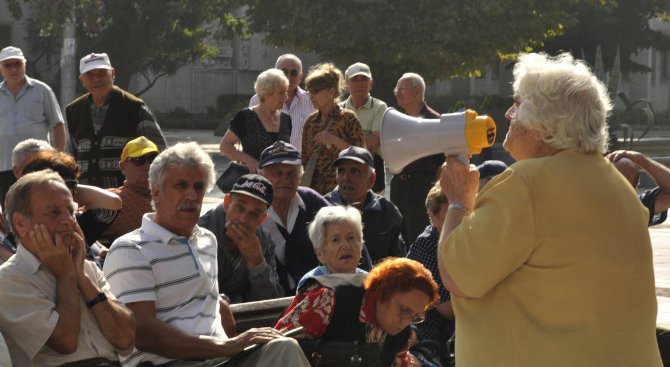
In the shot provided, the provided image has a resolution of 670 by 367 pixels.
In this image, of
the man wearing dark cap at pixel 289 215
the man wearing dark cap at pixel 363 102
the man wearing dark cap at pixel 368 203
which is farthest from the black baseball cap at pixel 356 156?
the man wearing dark cap at pixel 363 102

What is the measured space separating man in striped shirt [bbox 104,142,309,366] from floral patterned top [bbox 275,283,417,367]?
7.5 inches

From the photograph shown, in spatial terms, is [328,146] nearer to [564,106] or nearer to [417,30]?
[564,106]

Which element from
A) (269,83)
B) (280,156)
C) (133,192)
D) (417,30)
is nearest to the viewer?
(133,192)

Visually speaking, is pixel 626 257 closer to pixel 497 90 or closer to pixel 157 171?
pixel 157 171

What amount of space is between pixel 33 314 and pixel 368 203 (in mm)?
3538

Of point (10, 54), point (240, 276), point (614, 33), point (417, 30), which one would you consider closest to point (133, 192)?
point (240, 276)

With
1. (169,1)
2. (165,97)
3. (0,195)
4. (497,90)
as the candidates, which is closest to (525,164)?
(0,195)

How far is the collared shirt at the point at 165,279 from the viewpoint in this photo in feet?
16.8

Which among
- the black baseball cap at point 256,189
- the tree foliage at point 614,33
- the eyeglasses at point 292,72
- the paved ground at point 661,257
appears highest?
the eyeglasses at point 292,72

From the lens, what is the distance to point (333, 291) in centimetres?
525

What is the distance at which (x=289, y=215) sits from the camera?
7199 millimetres

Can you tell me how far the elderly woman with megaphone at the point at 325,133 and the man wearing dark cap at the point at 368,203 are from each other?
3.77ft

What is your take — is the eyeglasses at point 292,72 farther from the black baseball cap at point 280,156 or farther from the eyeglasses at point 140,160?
the eyeglasses at point 140,160

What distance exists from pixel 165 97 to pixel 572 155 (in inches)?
1940
